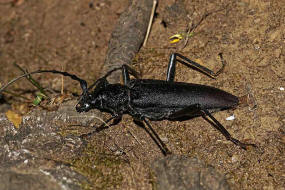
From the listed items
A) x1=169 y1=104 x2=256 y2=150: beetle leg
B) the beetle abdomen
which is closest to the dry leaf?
the beetle abdomen

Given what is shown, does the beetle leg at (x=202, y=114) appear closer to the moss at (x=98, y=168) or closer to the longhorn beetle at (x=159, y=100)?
the longhorn beetle at (x=159, y=100)

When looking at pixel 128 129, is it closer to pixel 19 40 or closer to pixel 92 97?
pixel 92 97

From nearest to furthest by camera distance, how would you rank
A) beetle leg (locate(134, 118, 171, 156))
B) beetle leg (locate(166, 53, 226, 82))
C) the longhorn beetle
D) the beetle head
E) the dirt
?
the dirt, beetle leg (locate(134, 118, 171, 156)), the longhorn beetle, the beetle head, beetle leg (locate(166, 53, 226, 82))

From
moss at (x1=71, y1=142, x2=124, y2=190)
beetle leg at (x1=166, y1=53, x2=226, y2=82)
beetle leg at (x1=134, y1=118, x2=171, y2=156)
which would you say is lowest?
moss at (x1=71, y1=142, x2=124, y2=190)

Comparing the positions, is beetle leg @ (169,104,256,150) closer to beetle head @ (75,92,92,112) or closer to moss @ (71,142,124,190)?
moss @ (71,142,124,190)

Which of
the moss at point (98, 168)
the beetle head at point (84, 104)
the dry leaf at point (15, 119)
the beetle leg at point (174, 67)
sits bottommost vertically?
the moss at point (98, 168)

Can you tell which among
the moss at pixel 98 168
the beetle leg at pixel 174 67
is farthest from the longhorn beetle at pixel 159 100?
the moss at pixel 98 168
